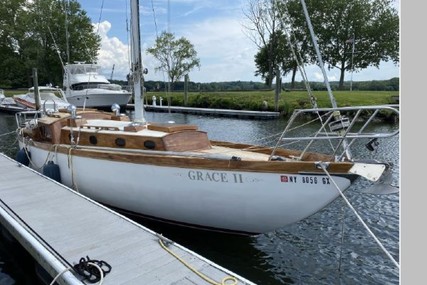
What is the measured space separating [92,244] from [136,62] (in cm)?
587

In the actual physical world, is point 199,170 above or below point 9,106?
below

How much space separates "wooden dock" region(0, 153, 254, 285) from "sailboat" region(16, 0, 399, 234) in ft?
3.34

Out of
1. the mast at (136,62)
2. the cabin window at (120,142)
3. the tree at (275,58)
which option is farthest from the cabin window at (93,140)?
the tree at (275,58)

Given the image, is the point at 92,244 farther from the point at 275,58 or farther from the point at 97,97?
the point at 275,58

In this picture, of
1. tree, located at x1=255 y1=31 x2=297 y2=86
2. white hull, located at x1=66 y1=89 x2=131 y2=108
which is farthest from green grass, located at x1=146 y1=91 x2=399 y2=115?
tree, located at x1=255 y1=31 x2=297 y2=86

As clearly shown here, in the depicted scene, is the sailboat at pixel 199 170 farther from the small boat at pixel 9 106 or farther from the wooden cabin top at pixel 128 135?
the small boat at pixel 9 106

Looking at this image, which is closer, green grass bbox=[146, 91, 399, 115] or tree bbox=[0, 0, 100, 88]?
green grass bbox=[146, 91, 399, 115]

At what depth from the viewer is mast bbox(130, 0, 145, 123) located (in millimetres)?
10555

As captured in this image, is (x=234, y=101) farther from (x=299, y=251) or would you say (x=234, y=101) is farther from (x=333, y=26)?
Answer: (x=299, y=251)

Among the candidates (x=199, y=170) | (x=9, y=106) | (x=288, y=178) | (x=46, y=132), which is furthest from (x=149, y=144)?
(x=9, y=106)

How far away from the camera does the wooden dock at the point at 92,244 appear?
5457mm

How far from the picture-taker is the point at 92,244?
6.47 meters

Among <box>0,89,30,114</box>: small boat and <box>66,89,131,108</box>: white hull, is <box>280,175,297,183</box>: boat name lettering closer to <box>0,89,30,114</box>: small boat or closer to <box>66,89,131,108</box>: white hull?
<box>66,89,131,108</box>: white hull

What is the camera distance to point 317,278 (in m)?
7.03
